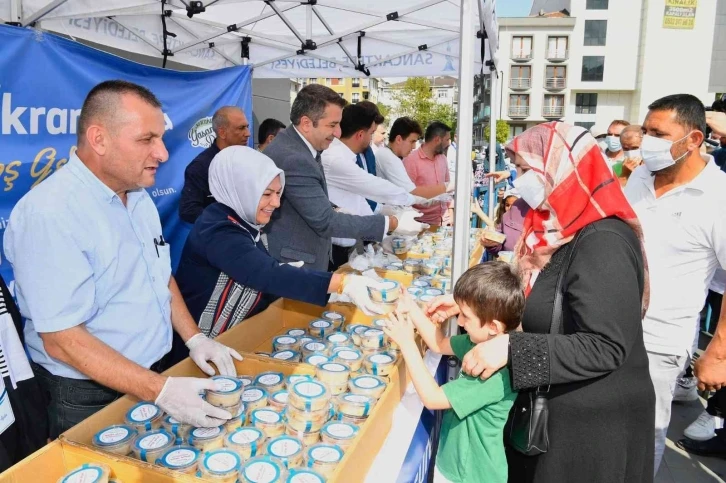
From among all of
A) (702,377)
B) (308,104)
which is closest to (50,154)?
(308,104)

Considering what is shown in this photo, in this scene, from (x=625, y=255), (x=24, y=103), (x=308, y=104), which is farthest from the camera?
(x=24, y=103)

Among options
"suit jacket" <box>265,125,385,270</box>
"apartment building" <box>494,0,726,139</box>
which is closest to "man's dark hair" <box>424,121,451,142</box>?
"suit jacket" <box>265,125,385,270</box>

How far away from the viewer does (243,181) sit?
2170mm

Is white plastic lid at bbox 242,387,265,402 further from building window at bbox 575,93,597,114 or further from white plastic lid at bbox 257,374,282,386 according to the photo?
building window at bbox 575,93,597,114

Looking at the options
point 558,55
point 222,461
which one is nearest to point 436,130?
point 222,461

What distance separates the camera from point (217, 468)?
4.24 ft

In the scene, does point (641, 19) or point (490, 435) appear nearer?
point (490, 435)

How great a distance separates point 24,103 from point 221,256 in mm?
2211

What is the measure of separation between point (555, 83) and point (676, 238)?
1856 inches

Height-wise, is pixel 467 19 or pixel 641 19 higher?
pixel 641 19

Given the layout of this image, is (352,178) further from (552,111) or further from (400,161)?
(552,111)

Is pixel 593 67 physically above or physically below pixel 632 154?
above

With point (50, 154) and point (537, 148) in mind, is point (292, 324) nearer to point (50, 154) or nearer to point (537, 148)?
point (537, 148)

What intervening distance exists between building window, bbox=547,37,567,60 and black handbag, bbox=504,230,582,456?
47768 mm
